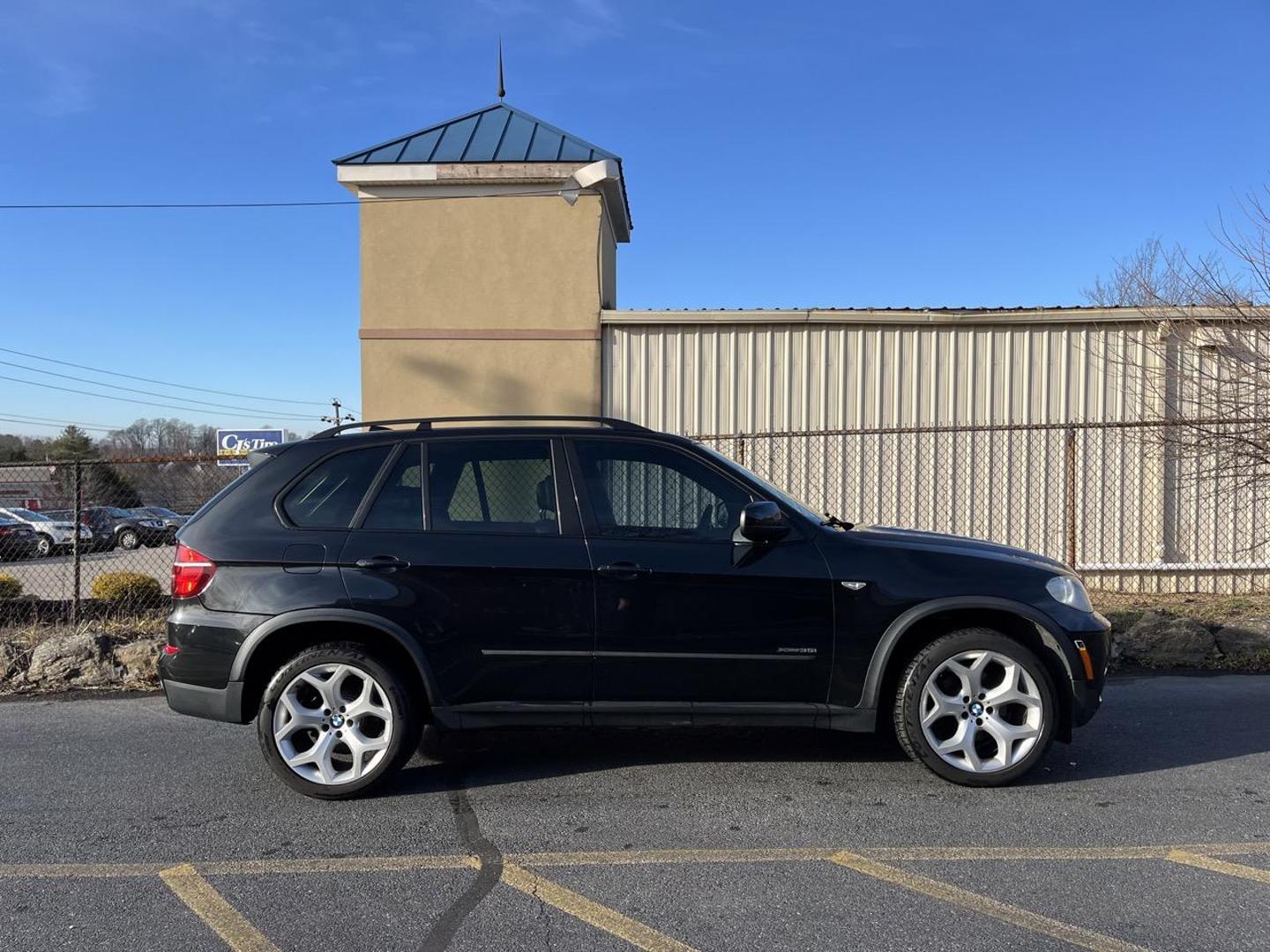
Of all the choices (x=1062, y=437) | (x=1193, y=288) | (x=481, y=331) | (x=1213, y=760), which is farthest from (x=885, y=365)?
(x=1213, y=760)

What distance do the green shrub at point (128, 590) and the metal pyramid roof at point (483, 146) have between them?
5.56 metres

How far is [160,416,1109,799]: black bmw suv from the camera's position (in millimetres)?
4344

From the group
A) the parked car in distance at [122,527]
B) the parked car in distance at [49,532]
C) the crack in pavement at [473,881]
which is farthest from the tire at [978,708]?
the parked car in distance at [49,532]

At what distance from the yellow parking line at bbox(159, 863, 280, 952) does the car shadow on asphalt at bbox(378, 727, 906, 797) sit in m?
1.04

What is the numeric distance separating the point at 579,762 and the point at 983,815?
1.99m

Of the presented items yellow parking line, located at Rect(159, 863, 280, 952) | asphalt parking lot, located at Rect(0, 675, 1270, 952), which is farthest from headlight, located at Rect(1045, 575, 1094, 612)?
yellow parking line, located at Rect(159, 863, 280, 952)

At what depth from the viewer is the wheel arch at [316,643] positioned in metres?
4.32

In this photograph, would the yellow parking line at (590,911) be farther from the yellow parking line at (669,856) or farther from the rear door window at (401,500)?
the rear door window at (401,500)

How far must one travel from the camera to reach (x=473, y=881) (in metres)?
3.51

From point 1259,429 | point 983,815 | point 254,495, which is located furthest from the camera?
point 1259,429

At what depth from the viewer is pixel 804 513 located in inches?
183

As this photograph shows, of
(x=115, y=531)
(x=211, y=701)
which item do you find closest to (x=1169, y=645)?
(x=211, y=701)

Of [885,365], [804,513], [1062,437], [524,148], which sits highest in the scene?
[524,148]

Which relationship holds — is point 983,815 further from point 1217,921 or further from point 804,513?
point 804,513
